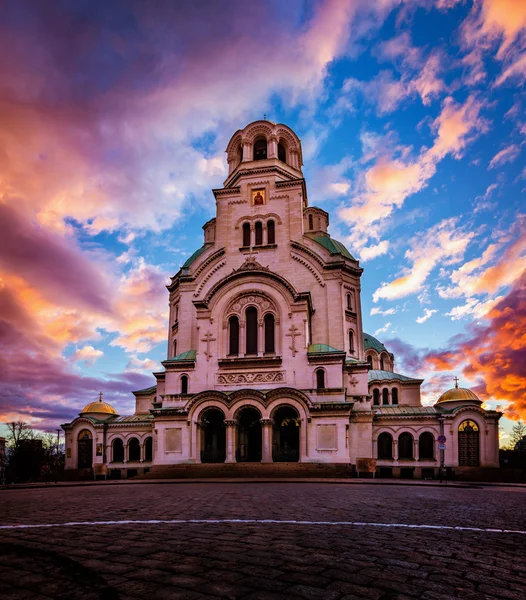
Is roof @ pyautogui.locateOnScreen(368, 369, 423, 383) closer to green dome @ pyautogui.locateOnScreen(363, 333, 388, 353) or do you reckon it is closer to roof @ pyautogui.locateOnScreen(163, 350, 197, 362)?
green dome @ pyautogui.locateOnScreen(363, 333, 388, 353)

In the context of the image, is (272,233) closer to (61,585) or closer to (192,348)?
(192,348)

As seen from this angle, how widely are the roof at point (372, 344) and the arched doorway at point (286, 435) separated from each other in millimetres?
19092

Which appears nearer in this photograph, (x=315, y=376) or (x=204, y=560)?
(x=204, y=560)

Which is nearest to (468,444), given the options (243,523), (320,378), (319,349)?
(320,378)

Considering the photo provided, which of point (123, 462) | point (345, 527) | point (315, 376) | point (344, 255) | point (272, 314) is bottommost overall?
point (123, 462)

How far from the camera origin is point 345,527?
9.37 meters

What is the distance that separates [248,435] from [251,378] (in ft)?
16.2

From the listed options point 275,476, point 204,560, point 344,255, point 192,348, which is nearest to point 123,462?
point 192,348

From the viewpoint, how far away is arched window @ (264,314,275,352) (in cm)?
4019

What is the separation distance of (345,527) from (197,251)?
4410 cm

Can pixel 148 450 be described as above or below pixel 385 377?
below

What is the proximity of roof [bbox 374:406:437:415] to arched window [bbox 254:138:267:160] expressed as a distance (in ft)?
86.9

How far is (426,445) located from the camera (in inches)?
1607

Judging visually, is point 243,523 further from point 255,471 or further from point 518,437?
point 518,437
